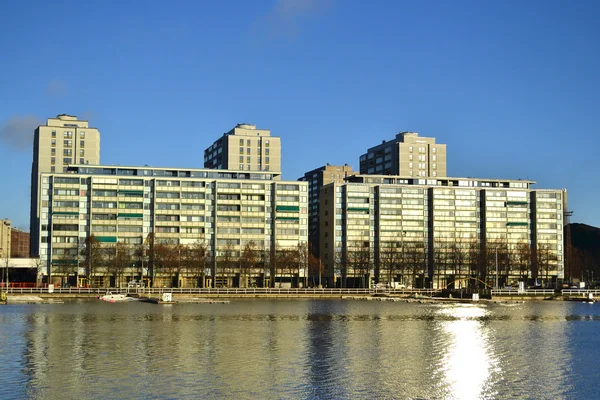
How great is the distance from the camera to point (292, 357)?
6328 centimetres

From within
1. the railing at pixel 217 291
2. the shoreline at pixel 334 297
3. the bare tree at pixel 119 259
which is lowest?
the shoreline at pixel 334 297

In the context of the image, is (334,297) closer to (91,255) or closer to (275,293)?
(275,293)

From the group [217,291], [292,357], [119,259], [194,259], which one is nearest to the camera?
[292,357]

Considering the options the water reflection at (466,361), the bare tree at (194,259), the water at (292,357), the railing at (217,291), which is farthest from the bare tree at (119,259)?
the water reflection at (466,361)

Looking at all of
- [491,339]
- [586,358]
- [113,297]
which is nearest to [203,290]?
[113,297]

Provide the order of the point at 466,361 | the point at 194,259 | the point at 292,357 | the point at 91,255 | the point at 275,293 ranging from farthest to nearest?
the point at 194,259 → the point at 91,255 → the point at 275,293 → the point at 292,357 → the point at 466,361

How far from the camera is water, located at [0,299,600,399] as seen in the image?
161ft

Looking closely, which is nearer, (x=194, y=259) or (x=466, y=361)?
(x=466, y=361)

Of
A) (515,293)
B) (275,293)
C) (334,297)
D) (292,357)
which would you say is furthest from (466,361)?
(275,293)

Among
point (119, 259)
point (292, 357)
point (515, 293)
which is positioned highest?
point (119, 259)

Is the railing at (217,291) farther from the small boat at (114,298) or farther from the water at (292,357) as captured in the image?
the water at (292,357)

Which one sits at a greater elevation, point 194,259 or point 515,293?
point 194,259

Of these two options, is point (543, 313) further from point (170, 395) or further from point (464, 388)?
point (170, 395)

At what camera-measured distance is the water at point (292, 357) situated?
49.2 m
